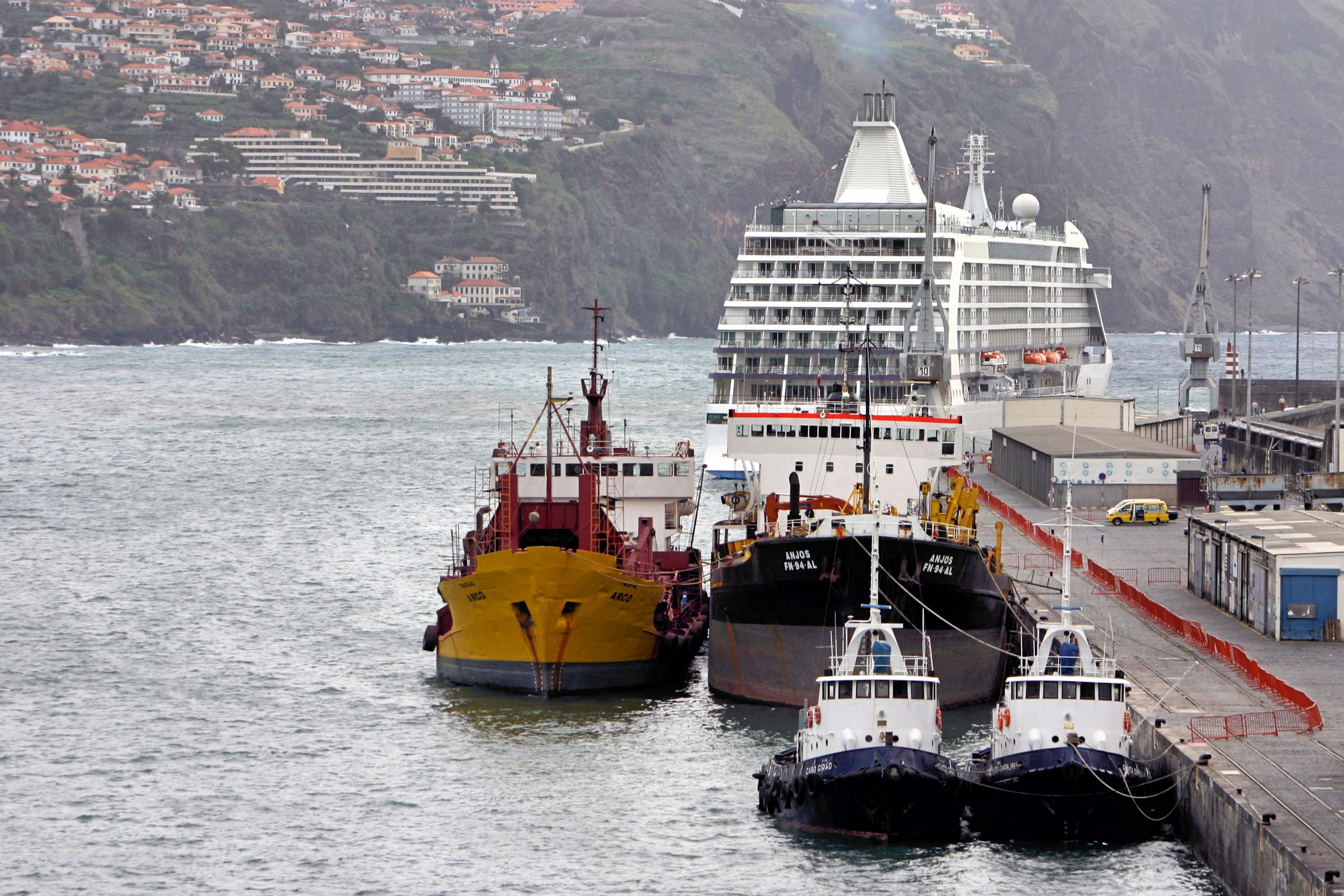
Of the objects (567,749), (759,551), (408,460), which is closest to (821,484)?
(759,551)

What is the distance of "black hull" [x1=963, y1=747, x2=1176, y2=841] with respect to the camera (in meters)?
31.2

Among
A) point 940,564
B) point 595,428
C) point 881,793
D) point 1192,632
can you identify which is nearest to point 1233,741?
point 881,793

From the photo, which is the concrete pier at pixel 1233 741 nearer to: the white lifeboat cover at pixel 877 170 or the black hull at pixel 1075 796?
the black hull at pixel 1075 796

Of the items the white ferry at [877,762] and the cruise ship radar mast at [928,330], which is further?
the cruise ship radar mast at [928,330]

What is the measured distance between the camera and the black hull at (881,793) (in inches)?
1236

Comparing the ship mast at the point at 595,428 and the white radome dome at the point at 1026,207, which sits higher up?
the white radome dome at the point at 1026,207

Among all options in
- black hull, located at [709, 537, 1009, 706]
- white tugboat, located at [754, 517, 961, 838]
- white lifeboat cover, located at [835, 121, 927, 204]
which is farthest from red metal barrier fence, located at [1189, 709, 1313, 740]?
white lifeboat cover, located at [835, 121, 927, 204]

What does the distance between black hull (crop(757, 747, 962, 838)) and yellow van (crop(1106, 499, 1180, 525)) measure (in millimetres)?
32317

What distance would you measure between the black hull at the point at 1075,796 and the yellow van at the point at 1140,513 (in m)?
32.0

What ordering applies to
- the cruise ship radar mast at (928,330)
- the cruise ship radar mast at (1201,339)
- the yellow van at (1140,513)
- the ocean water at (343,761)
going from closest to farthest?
the ocean water at (343,761) < the yellow van at (1140,513) < the cruise ship radar mast at (928,330) < the cruise ship radar mast at (1201,339)

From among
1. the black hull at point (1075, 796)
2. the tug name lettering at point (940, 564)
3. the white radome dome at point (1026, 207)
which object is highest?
the white radome dome at point (1026, 207)

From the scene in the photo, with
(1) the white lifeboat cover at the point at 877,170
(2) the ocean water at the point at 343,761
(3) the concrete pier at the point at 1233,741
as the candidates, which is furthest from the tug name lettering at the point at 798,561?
(1) the white lifeboat cover at the point at 877,170

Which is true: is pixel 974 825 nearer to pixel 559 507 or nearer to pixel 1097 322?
pixel 559 507

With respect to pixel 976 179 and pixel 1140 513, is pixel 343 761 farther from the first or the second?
pixel 976 179
